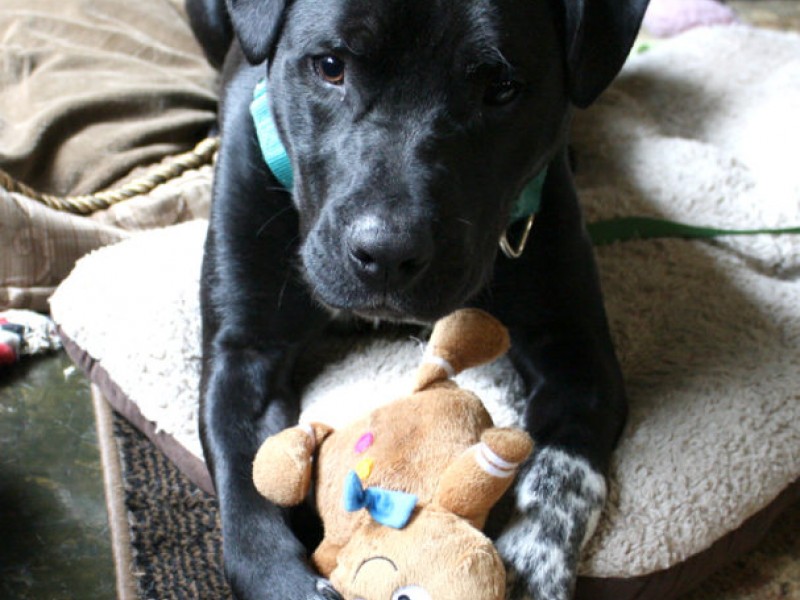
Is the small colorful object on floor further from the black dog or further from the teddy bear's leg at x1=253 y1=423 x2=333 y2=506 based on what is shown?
the teddy bear's leg at x1=253 y1=423 x2=333 y2=506

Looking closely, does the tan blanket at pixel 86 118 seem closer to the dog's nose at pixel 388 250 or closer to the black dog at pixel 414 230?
the black dog at pixel 414 230

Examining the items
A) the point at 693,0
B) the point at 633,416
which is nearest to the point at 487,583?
the point at 633,416

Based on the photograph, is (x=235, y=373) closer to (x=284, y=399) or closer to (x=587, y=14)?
(x=284, y=399)

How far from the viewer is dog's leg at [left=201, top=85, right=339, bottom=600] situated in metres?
2.06

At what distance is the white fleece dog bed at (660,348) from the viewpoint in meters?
1.91

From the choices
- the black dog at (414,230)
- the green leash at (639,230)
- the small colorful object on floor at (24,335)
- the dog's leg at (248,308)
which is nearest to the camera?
the black dog at (414,230)

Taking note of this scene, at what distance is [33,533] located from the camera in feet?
6.46

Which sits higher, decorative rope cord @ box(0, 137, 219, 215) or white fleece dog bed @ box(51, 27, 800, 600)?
decorative rope cord @ box(0, 137, 219, 215)

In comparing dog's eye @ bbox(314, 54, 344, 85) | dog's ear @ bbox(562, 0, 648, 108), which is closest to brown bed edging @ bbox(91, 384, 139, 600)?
dog's eye @ bbox(314, 54, 344, 85)

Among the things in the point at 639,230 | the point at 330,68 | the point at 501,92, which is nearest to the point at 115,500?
the point at 330,68

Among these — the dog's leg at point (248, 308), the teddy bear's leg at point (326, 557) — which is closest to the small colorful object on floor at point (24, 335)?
the dog's leg at point (248, 308)

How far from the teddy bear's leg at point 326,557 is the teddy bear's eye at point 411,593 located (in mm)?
239

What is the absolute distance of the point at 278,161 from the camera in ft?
7.04

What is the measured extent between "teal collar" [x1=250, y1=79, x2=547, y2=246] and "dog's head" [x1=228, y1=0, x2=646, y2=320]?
17 cm
